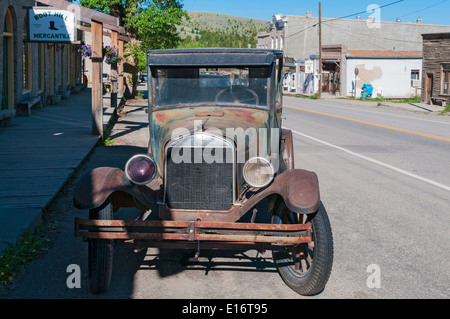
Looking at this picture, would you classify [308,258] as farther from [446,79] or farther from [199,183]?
[446,79]

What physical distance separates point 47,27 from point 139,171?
1451 centimetres

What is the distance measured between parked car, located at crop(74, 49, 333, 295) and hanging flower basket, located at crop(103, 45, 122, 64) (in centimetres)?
1683

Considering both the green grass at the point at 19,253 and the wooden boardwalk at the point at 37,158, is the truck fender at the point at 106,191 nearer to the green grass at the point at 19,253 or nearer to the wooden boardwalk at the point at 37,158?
the green grass at the point at 19,253

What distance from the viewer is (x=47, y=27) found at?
18.0m

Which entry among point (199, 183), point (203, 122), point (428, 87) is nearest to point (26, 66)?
point (203, 122)

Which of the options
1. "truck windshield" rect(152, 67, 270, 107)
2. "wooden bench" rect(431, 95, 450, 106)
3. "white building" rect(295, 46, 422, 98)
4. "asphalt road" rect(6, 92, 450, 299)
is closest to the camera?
"asphalt road" rect(6, 92, 450, 299)

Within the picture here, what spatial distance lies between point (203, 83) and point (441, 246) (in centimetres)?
315

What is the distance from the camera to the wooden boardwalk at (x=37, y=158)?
7.24 metres

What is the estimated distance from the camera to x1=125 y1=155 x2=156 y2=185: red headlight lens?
5.00 metres

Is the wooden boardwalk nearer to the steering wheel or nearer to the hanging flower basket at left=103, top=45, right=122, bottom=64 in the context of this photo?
the steering wheel

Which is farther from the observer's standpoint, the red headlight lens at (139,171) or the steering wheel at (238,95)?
the steering wheel at (238,95)

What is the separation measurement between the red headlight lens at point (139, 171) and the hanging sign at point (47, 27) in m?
13.8

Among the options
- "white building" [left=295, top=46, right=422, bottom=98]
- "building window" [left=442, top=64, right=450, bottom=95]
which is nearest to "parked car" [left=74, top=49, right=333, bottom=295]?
"building window" [left=442, top=64, right=450, bottom=95]

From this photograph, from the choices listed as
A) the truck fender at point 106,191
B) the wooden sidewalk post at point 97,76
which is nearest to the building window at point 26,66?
the wooden sidewalk post at point 97,76
